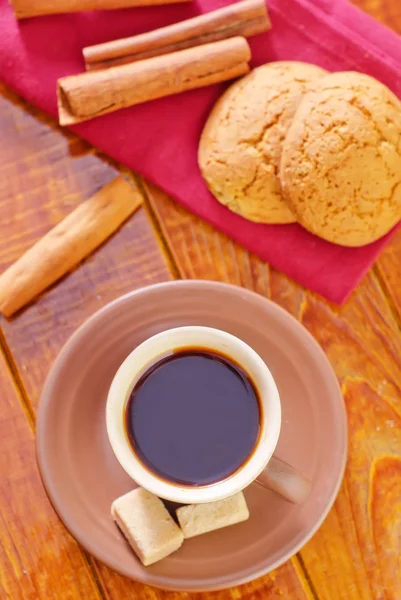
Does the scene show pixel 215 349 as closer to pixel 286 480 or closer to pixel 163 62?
pixel 286 480

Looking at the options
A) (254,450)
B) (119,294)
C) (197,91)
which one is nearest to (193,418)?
(254,450)

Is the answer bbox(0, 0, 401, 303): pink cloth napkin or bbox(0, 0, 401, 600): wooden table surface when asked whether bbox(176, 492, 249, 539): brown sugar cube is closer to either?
bbox(0, 0, 401, 600): wooden table surface

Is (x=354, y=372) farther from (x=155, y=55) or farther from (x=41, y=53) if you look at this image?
(x=41, y=53)

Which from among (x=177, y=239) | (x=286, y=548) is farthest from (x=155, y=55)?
(x=286, y=548)

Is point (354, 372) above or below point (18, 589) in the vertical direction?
above

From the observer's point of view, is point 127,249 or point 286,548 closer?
point 286,548

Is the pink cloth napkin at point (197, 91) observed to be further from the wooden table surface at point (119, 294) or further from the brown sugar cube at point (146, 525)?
the brown sugar cube at point (146, 525)

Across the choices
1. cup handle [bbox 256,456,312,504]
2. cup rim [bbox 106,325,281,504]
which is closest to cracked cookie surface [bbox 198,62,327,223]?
cup rim [bbox 106,325,281,504]
